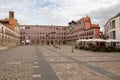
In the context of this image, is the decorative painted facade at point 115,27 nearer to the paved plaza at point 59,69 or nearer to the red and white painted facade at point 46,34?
the paved plaza at point 59,69

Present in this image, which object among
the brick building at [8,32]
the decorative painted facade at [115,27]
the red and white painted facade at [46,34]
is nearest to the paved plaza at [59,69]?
the decorative painted facade at [115,27]

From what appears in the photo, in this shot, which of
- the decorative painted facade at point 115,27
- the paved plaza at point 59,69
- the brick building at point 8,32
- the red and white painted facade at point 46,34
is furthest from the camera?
the red and white painted facade at point 46,34

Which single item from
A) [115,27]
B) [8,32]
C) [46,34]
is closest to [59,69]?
[115,27]

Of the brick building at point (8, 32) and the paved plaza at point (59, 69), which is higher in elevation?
the brick building at point (8, 32)

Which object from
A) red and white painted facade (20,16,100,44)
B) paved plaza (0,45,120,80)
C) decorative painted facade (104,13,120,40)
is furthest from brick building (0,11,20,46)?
paved plaza (0,45,120,80)

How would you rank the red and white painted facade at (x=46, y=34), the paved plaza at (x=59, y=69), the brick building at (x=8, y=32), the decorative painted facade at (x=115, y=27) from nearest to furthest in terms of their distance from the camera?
the paved plaza at (x=59, y=69) < the decorative painted facade at (x=115, y=27) < the brick building at (x=8, y=32) < the red and white painted facade at (x=46, y=34)

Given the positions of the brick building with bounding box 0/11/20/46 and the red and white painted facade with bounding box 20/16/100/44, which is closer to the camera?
the brick building with bounding box 0/11/20/46

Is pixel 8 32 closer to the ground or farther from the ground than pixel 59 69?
farther from the ground

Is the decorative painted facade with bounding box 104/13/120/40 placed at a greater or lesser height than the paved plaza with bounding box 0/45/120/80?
greater

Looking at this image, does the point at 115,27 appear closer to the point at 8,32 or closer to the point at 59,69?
the point at 8,32

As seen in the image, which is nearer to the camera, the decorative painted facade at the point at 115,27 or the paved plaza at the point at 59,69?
the paved plaza at the point at 59,69

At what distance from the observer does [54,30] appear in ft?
519

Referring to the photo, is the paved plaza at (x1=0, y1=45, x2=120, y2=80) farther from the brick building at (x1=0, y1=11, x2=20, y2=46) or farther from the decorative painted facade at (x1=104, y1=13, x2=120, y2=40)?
the brick building at (x1=0, y1=11, x2=20, y2=46)

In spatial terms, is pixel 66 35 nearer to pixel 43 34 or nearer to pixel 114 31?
pixel 43 34
